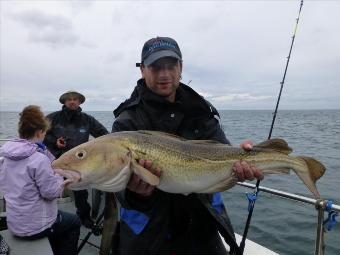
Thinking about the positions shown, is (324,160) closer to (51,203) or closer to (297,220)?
(297,220)

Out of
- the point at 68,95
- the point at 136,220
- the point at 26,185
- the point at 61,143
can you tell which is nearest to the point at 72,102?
the point at 68,95

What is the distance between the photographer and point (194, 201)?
3.39 metres

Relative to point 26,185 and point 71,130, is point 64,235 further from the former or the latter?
point 71,130

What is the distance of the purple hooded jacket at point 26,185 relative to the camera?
14.4 feet

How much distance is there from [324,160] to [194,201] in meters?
19.9

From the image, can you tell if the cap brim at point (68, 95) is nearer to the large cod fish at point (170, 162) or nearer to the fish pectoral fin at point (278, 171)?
the large cod fish at point (170, 162)

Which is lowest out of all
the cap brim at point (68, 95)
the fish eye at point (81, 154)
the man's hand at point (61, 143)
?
the man's hand at point (61, 143)

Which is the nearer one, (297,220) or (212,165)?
(212,165)

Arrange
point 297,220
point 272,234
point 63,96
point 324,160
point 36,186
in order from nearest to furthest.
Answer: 1. point 36,186
2. point 63,96
3. point 272,234
4. point 297,220
5. point 324,160

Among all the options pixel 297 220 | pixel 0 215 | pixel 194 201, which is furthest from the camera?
pixel 297 220

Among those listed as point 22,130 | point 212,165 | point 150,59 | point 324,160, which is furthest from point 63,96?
point 324,160

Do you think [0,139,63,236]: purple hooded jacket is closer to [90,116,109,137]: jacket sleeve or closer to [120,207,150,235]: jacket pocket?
[120,207,150,235]: jacket pocket

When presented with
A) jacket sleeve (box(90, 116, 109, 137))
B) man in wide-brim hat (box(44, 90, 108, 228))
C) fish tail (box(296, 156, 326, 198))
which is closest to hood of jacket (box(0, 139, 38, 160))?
fish tail (box(296, 156, 326, 198))

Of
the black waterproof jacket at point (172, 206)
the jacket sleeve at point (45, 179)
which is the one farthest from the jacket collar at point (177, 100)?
the jacket sleeve at point (45, 179)
